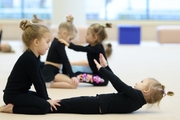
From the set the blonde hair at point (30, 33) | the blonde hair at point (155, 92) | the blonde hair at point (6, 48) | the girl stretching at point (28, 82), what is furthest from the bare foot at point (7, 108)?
the blonde hair at point (6, 48)

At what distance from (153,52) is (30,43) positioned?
24.1 feet

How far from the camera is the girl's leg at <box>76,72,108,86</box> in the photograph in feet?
22.2

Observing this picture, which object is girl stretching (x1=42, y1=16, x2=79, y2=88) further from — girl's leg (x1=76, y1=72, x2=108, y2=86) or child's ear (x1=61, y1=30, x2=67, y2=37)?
girl's leg (x1=76, y1=72, x2=108, y2=86)

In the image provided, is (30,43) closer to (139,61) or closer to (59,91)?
(59,91)

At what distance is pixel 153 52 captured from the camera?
11773mm

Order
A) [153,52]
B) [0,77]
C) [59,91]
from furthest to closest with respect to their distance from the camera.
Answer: [153,52], [0,77], [59,91]

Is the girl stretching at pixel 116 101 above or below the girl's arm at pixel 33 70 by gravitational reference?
below

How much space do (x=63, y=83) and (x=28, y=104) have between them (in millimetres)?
1917

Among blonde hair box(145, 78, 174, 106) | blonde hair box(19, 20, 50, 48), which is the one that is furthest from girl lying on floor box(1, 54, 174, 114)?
blonde hair box(19, 20, 50, 48)

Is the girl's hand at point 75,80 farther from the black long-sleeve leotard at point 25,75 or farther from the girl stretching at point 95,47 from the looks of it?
the black long-sleeve leotard at point 25,75

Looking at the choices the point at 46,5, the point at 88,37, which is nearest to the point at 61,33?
the point at 88,37

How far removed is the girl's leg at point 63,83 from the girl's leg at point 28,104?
1.83m

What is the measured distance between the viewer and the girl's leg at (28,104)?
15.5 feet

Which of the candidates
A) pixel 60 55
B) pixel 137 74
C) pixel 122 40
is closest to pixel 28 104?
pixel 60 55
